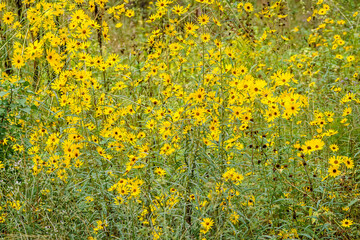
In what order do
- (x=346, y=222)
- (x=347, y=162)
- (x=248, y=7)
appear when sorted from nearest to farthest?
(x=346, y=222) < (x=347, y=162) < (x=248, y=7)

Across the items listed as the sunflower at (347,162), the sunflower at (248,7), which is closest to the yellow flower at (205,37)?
the sunflower at (248,7)

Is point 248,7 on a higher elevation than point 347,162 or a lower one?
higher

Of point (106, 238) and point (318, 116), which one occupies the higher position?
point (318, 116)

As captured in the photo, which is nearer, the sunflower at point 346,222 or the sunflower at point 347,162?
the sunflower at point 346,222

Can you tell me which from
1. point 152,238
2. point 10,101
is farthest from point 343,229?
point 10,101

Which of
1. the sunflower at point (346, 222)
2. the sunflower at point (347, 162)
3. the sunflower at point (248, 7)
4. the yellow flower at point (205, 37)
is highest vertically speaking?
the sunflower at point (248, 7)

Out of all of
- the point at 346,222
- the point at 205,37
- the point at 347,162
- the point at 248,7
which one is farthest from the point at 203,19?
the point at 346,222

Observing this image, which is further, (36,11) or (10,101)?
(36,11)

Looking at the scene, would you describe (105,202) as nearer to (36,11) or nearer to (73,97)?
(73,97)

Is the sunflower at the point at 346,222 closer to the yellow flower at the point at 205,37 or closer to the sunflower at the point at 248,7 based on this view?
the yellow flower at the point at 205,37

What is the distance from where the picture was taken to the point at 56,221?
224 cm

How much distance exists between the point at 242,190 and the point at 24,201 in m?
1.18

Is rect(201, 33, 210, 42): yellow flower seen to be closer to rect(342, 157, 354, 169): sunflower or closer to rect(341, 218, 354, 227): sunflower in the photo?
rect(342, 157, 354, 169): sunflower

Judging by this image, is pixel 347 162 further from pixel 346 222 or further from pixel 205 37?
pixel 205 37
